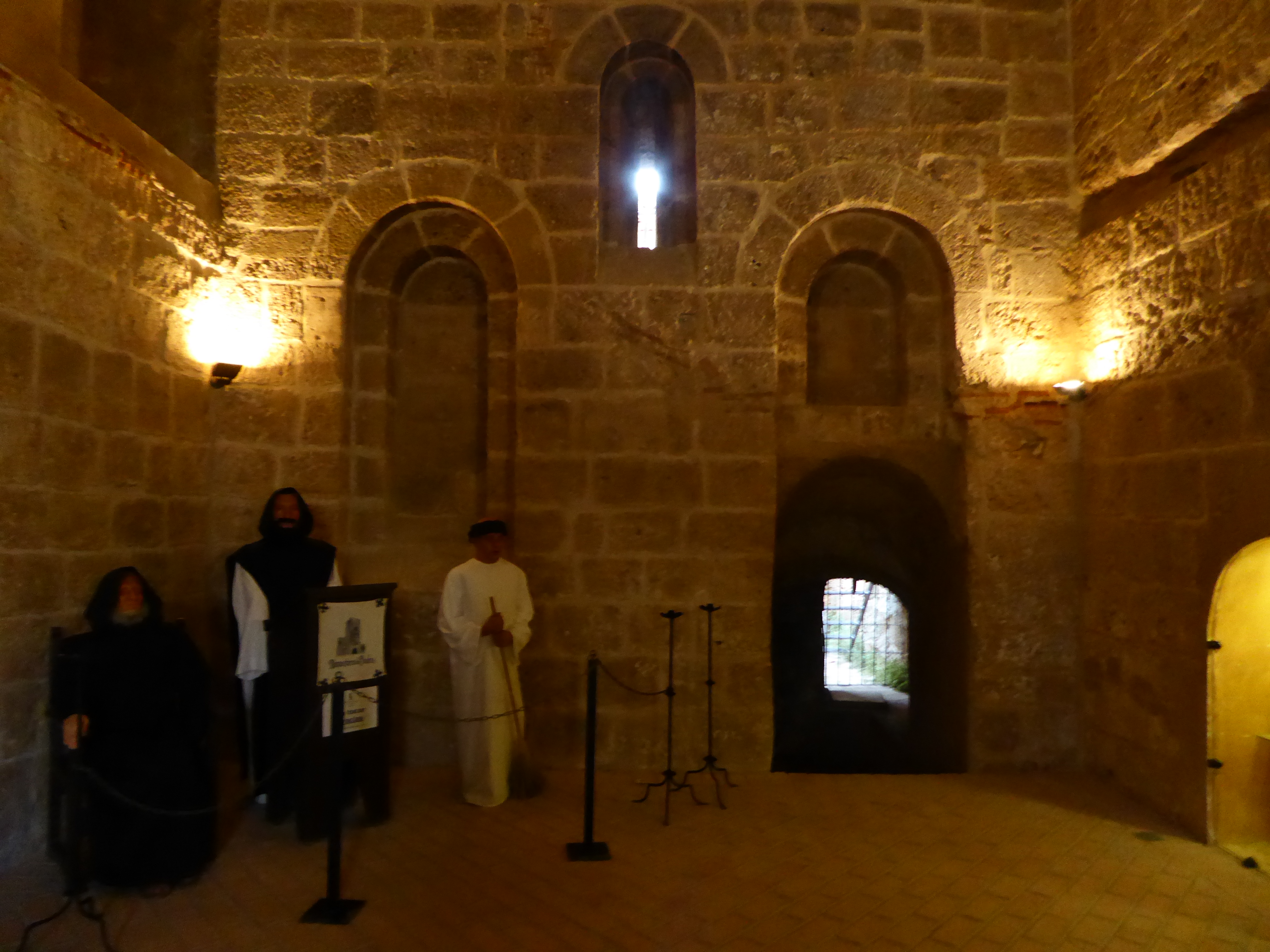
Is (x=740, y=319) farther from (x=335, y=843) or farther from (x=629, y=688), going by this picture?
(x=335, y=843)

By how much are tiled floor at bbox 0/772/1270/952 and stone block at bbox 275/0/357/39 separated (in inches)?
179

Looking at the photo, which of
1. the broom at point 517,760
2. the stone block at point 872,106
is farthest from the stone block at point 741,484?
the stone block at point 872,106

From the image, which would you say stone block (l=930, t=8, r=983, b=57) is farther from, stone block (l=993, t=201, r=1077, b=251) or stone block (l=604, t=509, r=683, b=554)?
stone block (l=604, t=509, r=683, b=554)

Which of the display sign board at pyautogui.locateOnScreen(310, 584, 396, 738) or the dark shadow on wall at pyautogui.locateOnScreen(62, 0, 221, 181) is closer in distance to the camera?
the display sign board at pyautogui.locateOnScreen(310, 584, 396, 738)

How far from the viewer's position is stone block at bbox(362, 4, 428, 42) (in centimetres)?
506

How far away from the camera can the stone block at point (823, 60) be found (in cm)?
507

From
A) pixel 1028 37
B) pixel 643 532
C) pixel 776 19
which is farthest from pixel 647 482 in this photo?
pixel 1028 37

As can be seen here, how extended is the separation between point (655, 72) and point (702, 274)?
1.47 metres

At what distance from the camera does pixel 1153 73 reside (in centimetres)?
438

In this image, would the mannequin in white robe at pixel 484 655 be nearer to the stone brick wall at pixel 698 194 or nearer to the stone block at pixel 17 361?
the stone brick wall at pixel 698 194

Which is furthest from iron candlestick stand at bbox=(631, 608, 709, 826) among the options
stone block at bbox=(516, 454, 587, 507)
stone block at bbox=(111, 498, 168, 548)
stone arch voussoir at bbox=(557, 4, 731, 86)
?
stone arch voussoir at bbox=(557, 4, 731, 86)

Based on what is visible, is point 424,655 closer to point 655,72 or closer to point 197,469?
point 197,469

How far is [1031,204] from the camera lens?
5059mm

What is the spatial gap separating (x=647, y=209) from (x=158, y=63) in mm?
3279
